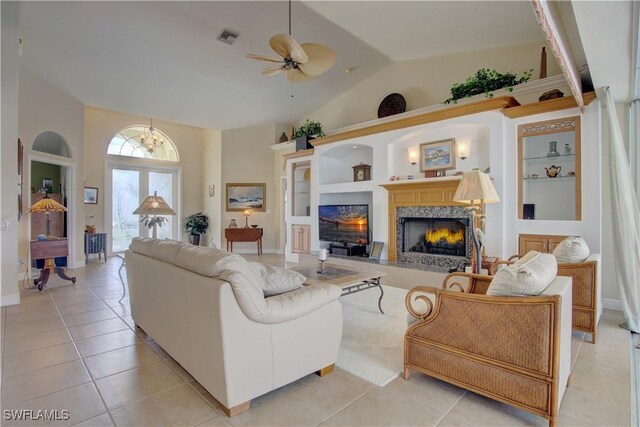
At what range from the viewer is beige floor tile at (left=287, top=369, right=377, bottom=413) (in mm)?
1933

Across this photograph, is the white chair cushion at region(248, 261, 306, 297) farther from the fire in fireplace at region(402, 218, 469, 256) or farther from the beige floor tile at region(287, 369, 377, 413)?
the fire in fireplace at region(402, 218, 469, 256)

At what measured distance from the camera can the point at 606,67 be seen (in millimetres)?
2859

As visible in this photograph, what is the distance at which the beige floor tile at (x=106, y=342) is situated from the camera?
2664mm

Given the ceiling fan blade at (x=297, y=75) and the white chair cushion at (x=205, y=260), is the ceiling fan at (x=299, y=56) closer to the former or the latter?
the ceiling fan blade at (x=297, y=75)

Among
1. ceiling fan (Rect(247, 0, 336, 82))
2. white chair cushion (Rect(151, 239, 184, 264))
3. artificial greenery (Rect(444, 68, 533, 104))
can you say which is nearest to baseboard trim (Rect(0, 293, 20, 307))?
white chair cushion (Rect(151, 239, 184, 264))

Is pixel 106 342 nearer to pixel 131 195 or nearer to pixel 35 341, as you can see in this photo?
pixel 35 341

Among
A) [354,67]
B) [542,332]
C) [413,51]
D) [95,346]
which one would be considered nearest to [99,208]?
[95,346]

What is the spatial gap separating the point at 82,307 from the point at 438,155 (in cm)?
547

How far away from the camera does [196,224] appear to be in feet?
30.6

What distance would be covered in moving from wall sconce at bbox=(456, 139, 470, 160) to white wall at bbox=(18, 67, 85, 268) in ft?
24.0

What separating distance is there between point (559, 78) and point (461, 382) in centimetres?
427

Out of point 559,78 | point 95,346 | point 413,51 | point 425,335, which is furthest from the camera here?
point 413,51

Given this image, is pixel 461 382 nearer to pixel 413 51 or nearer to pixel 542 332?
pixel 542 332

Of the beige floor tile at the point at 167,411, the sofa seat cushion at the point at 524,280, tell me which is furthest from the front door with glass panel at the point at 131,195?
the sofa seat cushion at the point at 524,280
